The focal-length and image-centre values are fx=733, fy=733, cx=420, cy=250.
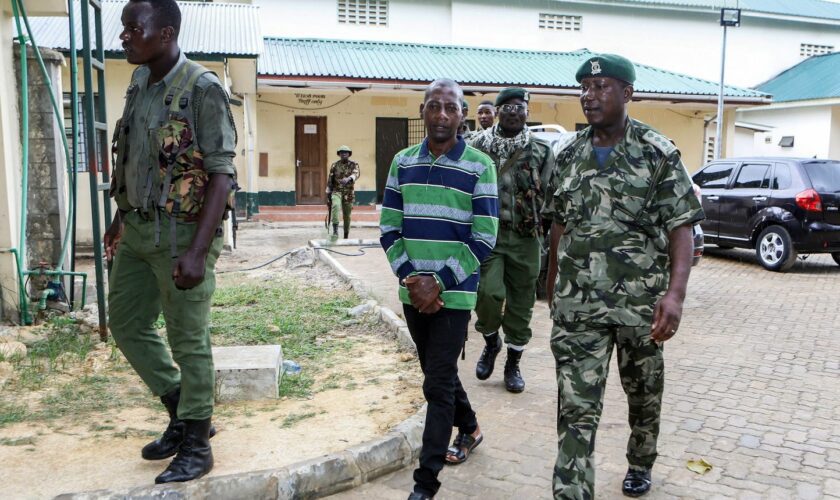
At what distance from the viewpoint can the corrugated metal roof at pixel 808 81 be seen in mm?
23498

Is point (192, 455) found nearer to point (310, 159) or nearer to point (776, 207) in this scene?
point (776, 207)

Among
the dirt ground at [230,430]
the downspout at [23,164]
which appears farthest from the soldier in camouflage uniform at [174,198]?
the downspout at [23,164]

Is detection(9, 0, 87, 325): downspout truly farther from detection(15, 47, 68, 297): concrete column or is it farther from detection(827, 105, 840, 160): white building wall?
detection(827, 105, 840, 160): white building wall

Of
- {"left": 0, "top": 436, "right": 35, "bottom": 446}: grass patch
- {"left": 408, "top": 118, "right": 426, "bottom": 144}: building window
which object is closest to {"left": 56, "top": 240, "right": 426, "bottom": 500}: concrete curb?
{"left": 0, "top": 436, "right": 35, "bottom": 446}: grass patch

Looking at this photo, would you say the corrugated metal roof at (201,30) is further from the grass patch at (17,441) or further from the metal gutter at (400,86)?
the grass patch at (17,441)

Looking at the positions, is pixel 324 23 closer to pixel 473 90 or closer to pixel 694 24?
pixel 473 90

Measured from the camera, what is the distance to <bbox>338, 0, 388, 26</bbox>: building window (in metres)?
23.0

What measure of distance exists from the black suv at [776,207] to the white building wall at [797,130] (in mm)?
14150

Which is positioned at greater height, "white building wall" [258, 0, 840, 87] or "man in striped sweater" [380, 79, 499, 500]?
"white building wall" [258, 0, 840, 87]

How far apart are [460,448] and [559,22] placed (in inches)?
928

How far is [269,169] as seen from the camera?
64.6ft

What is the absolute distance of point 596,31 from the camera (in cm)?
2558

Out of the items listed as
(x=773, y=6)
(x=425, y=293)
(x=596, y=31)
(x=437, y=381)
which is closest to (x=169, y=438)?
(x=437, y=381)

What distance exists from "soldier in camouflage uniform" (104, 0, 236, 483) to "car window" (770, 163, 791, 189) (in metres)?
9.66
